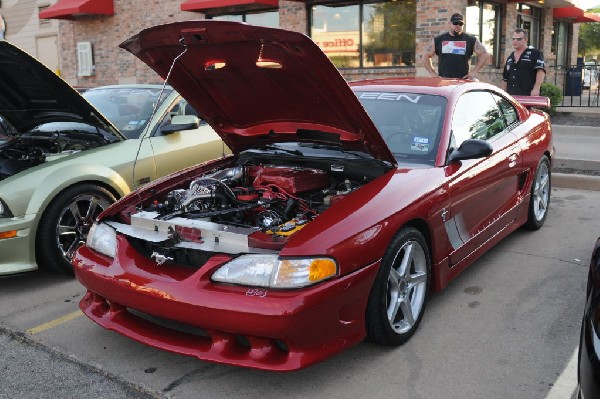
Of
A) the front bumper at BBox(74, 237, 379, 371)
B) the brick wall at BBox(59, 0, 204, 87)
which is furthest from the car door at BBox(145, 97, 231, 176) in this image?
the brick wall at BBox(59, 0, 204, 87)

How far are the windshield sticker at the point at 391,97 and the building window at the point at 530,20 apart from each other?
13.0 metres

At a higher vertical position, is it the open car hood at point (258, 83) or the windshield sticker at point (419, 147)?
the open car hood at point (258, 83)

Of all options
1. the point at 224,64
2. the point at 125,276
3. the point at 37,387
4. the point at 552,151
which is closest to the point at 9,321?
the point at 37,387

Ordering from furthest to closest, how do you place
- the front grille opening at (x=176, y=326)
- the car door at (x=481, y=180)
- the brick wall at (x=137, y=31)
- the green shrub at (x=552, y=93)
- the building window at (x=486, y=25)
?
the brick wall at (x=137, y=31), the building window at (x=486, y=25), the green shrub at (x=552, y=93), the car door at (x=481, y=180), the front grille opening at (x=176, y=326)

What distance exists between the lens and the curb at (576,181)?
24.3 feet

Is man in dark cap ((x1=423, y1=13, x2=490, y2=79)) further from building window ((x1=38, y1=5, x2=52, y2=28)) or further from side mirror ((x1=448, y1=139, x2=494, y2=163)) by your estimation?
building window ((x1=38, y1=5, x2=52, y2=28))

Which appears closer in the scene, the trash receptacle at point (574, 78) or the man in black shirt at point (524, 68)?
the man in black shirt at point (524, 68)

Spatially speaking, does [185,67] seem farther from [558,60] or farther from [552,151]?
[558,60]

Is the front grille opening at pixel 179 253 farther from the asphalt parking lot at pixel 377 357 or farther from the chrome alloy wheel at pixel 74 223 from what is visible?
the chrome alloy wheel at pixel 74 223

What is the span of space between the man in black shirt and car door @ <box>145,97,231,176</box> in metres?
4.66

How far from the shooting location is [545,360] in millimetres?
3270

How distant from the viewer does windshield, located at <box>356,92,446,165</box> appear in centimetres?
398

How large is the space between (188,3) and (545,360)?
14150 millimetres

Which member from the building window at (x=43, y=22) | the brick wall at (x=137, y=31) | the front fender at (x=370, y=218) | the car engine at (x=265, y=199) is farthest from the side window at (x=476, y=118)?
the building window at (x=43, y=22)
